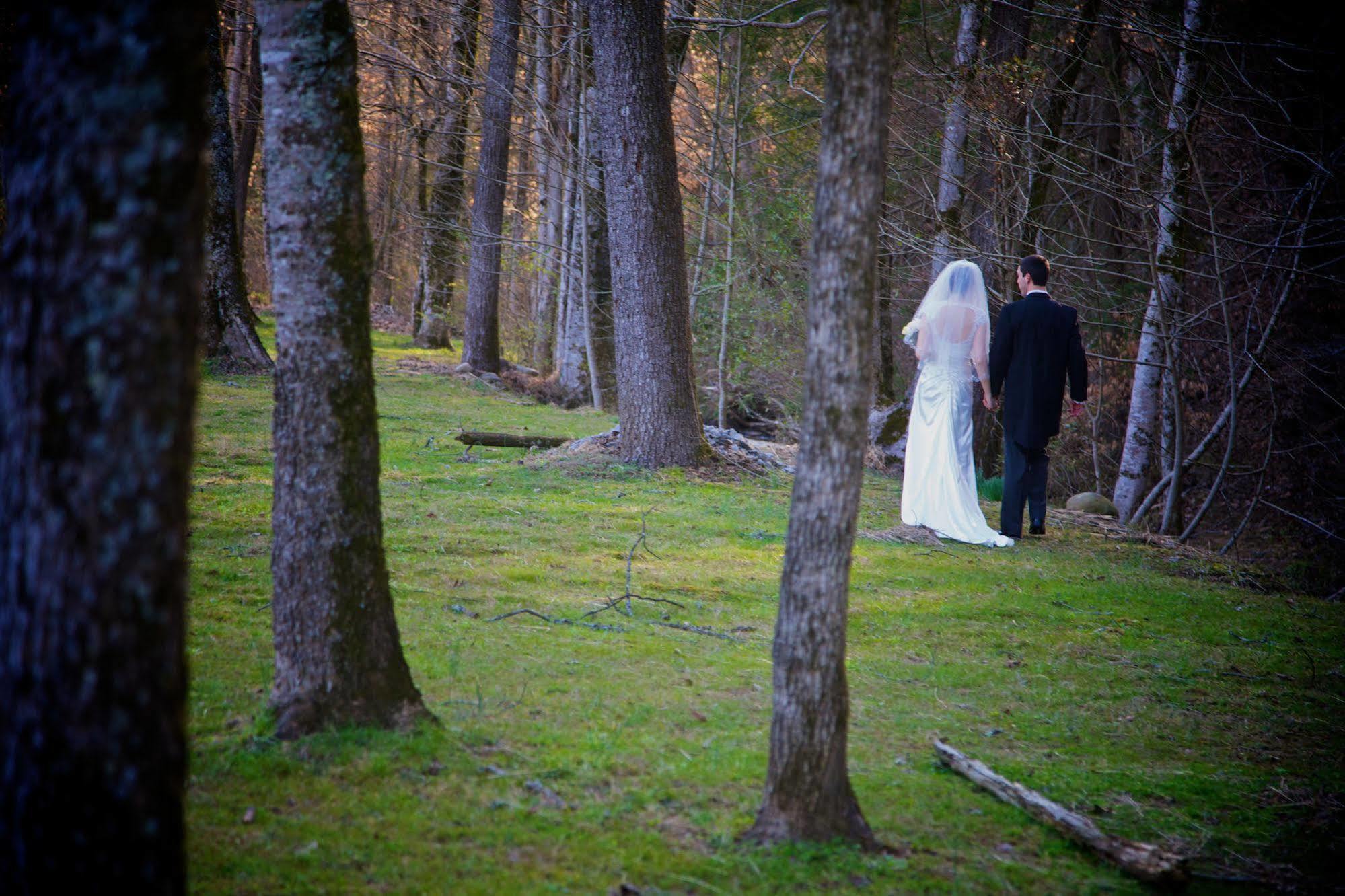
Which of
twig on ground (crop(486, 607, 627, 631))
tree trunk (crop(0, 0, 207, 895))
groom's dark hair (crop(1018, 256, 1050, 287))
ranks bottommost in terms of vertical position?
twig on ground (crop(486, 607, 627, 631))

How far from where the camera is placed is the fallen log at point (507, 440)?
1128 cm

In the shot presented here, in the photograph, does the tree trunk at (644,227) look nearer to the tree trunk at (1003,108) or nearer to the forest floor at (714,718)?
the forest floor at (714,718)

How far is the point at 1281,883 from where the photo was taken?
3.24 metres

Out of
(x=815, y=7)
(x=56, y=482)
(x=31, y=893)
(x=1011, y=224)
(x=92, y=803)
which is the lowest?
(x=31, y=893)

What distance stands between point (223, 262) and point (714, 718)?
1449cm

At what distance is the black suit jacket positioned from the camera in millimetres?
9641

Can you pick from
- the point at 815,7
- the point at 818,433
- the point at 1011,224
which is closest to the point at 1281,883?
the point at 818,433

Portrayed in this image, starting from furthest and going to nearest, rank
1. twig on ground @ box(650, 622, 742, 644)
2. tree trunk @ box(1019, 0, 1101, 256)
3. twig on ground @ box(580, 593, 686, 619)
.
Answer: tree trunk @ box(1019, 0, 1101, 256) → twig on ground @ box(580, 593, 686, 619) → twig on ground @ box(650, 622, 742, 644)

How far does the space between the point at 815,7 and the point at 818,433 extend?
14.0 m

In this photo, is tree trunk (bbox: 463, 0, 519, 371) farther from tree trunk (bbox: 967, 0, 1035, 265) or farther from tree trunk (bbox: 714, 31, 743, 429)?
tree trunk (bbox: 967, 0, 1035, 265)

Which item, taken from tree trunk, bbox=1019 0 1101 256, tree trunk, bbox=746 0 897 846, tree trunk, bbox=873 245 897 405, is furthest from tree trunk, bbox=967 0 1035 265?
tree trunk, bbox=746 0 897 846

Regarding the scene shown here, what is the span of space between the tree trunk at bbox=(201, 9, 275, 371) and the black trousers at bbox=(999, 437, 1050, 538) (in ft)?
41.1

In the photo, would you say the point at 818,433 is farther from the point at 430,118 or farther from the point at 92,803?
the point at 430,118

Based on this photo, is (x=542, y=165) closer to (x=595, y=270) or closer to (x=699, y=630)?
(x=595, y=270)
